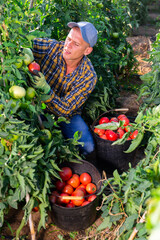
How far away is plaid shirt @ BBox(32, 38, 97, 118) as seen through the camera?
2.31 m

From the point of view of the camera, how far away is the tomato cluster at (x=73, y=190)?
1.86m

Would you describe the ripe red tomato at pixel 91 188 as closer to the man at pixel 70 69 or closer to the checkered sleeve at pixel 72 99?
the man at pixel 70 69

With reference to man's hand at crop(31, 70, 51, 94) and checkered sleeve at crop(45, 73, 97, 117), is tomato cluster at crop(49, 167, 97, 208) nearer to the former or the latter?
checkered sleeve at crop(45, 73, 97, 117)

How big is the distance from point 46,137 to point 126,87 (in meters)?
2.57

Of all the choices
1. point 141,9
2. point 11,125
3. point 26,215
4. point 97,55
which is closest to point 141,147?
point 97,55

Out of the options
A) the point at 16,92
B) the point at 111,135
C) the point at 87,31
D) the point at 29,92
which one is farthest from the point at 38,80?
the point at 111,135

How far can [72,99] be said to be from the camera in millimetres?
2316

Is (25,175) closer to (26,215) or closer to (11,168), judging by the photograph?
(11,168)

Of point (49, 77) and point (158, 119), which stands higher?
point (158, 119)

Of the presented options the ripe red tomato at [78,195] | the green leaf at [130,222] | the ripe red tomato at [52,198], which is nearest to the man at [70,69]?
the ripe red tomato at [78,195]

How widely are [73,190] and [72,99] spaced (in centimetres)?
85

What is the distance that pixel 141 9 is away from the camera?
6758mm

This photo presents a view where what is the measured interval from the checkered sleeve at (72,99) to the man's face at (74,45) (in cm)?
27

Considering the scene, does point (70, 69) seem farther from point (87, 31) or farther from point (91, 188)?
point (91, 188)
